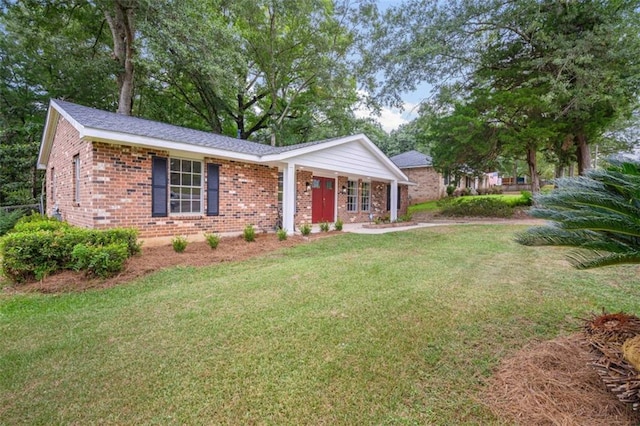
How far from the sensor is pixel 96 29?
16.6 m

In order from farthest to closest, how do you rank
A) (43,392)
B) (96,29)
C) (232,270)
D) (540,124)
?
1. (96,29)
2. (540,124)
3. (232,270)
4. (43,392)

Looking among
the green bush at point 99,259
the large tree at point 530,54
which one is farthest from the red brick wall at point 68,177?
the large tree at point 530,54

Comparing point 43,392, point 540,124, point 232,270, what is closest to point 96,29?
point 232,270

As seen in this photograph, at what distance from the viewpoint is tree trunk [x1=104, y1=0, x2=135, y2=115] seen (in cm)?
1415

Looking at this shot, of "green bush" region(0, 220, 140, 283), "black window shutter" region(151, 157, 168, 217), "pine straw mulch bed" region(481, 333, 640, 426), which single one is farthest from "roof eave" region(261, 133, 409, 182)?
"pine straw mulch bed" region(481, 333, 640, 426)

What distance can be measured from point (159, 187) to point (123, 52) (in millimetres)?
→ 12428

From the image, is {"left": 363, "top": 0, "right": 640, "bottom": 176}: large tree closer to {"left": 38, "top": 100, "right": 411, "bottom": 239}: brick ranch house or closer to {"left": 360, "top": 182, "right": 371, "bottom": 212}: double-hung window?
{"left": 360, "top": 182, "right": 371, "bottom": 212}: double-hung window

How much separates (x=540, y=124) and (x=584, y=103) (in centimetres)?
201

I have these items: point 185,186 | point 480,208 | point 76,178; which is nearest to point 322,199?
point 185,186

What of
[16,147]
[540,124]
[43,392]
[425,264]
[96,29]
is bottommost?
[43,392]

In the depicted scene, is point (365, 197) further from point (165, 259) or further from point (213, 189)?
point (165, 259)

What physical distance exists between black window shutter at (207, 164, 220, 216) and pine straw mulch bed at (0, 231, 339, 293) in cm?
91

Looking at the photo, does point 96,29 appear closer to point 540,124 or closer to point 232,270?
point 232,270

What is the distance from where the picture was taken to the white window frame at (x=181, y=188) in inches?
311
